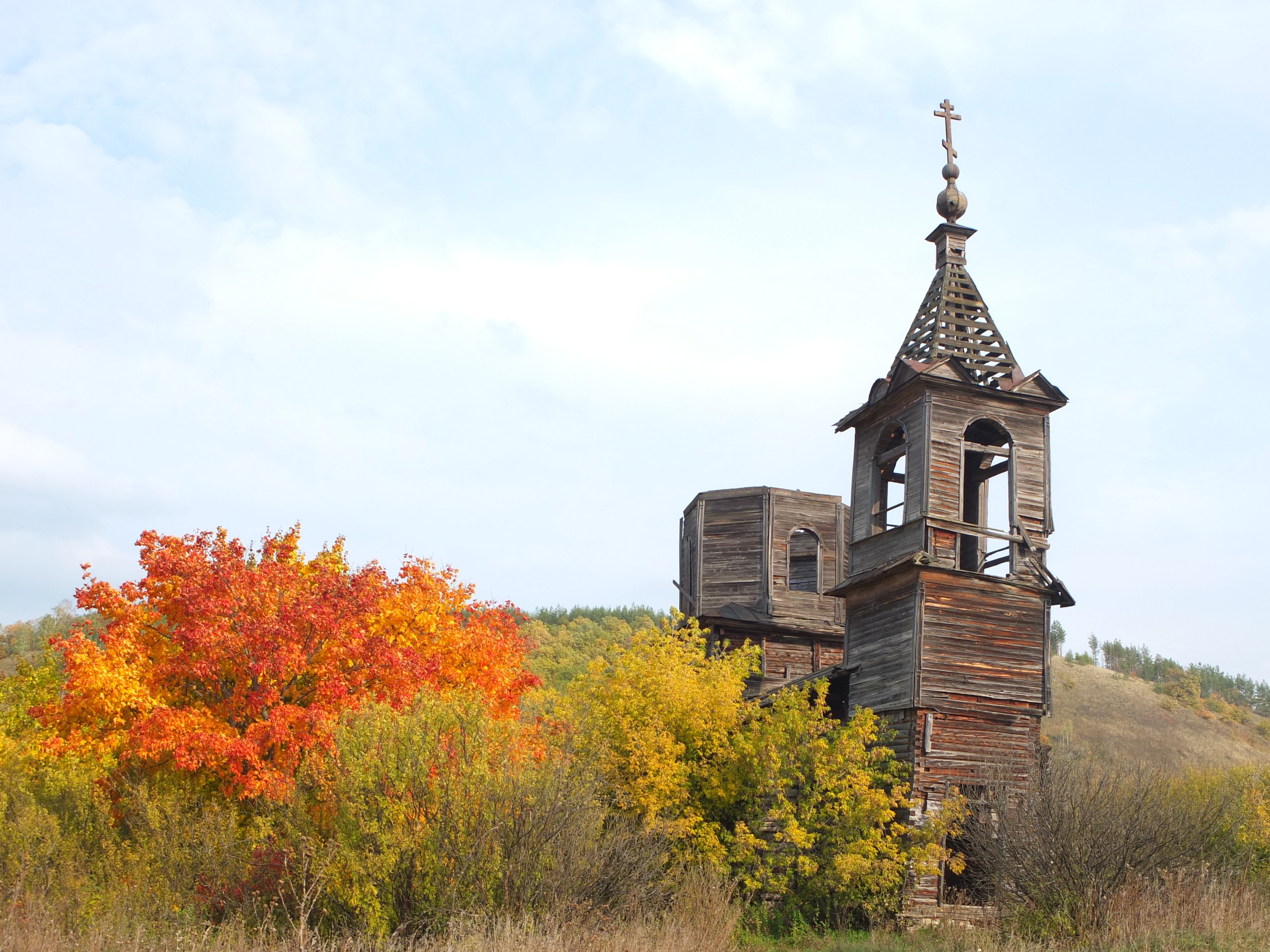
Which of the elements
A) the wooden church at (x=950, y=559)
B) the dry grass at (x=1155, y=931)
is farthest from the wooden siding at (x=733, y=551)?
the dry grass at (x=1155, y=931)

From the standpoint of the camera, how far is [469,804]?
47.3 feet

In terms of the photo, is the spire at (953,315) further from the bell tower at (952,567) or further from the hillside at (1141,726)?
the hillside at (1141,726)

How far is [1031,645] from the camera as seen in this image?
23.6 metres

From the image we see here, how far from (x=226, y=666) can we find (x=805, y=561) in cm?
2030

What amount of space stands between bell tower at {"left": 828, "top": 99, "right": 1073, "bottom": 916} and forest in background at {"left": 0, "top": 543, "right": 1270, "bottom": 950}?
4.80ft

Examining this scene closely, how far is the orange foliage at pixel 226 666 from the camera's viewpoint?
57.9 feet

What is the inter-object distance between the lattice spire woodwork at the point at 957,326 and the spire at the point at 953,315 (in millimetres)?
12

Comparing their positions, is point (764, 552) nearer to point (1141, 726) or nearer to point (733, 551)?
point (733, 551)

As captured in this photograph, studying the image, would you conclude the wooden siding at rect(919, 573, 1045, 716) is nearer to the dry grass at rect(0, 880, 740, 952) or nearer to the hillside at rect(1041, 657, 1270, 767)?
the dry grass at rect(0, 880, 740, 952)

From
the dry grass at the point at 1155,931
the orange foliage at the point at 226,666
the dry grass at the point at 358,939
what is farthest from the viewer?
the orange foliage at the point at 226,666

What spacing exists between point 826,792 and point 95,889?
12.3 m

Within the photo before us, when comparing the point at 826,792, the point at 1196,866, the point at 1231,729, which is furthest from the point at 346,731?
the point at 1231,729

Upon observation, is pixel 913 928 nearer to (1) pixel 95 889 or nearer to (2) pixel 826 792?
(2) pixel 826 792

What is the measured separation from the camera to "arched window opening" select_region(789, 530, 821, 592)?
3434 centimetres
